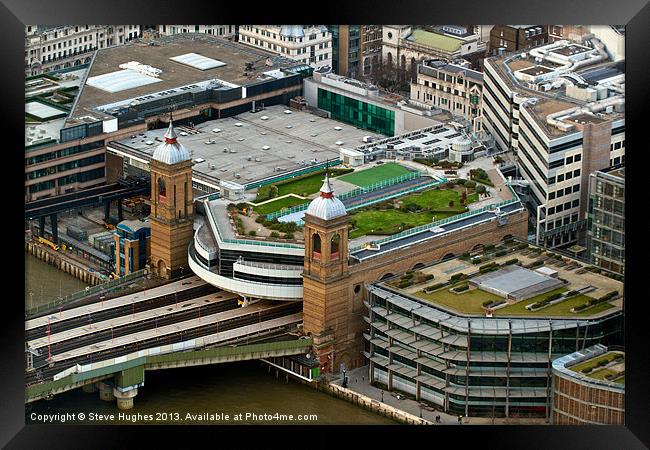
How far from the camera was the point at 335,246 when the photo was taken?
309 ft

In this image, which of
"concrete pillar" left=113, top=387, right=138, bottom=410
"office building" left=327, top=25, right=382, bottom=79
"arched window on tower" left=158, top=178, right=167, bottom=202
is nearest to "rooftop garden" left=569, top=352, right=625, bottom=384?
"concrete pillar" left=113, top=387, right=138, bottom=410

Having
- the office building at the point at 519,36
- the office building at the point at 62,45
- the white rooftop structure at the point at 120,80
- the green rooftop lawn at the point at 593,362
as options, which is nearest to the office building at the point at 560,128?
the office building at the point at 519,36

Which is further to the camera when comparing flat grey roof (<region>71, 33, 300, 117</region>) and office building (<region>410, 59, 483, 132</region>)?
office building (<region>410, 59, 483, 132</region>)

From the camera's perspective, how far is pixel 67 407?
91938mm

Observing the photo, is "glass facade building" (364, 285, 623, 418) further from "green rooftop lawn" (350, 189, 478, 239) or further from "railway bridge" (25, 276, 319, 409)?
"green rooftop lawn" (350, 189, 478, 239)

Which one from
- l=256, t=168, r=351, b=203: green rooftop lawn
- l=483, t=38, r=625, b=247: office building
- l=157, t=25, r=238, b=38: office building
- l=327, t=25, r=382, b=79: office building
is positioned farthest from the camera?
l=157, t=25, r=238, b=38: office building

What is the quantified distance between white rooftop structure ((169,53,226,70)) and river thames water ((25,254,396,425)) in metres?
36.2

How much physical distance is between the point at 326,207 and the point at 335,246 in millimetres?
2122

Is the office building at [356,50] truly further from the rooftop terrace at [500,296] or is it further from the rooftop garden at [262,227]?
the rooftop terrace at [500,296]

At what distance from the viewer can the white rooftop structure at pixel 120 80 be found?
124062mm

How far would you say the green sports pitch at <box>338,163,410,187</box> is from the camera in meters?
107

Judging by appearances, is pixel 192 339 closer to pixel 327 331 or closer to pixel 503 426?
pixel 327 331

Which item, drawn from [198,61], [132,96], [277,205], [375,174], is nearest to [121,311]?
[277,205]

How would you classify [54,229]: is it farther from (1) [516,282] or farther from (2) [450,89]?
(1) [516,282]
